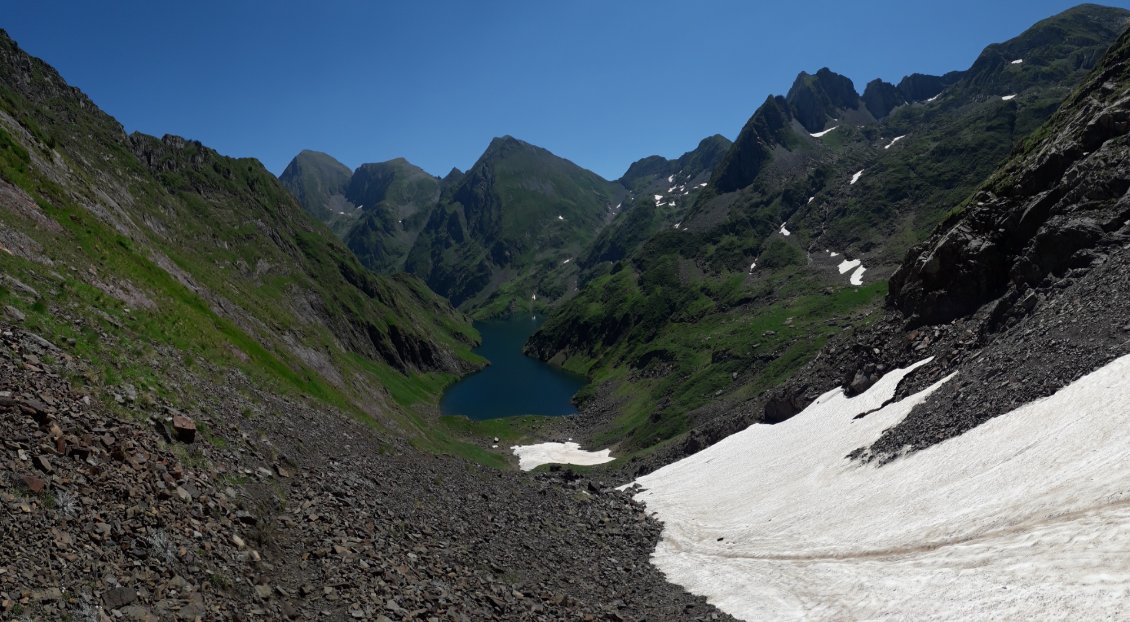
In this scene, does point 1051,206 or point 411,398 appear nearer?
point 1051,206

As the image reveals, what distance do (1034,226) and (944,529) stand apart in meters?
39.6

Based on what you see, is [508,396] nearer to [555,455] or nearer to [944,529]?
[555,455]

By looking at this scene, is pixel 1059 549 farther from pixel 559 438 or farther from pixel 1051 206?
pixel 559 438

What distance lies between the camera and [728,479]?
4953 cm

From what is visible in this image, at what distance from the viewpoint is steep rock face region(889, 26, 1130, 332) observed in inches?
1774

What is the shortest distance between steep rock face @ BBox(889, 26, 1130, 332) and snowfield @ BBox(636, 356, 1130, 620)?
16.2 meters

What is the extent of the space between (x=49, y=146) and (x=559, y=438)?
8599 cm

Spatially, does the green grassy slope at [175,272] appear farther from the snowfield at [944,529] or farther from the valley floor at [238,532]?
the snowfield at [944,529]

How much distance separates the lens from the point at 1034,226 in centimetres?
5141

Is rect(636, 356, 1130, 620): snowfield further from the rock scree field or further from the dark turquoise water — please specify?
the dark turquoise water

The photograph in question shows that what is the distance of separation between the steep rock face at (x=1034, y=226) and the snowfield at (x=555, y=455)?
5220cm

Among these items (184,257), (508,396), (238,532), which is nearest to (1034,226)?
(238,532)

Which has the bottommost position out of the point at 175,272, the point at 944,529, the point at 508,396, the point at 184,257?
the point at 508,396

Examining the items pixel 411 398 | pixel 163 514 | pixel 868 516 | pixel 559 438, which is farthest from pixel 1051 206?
pixel 411 398
